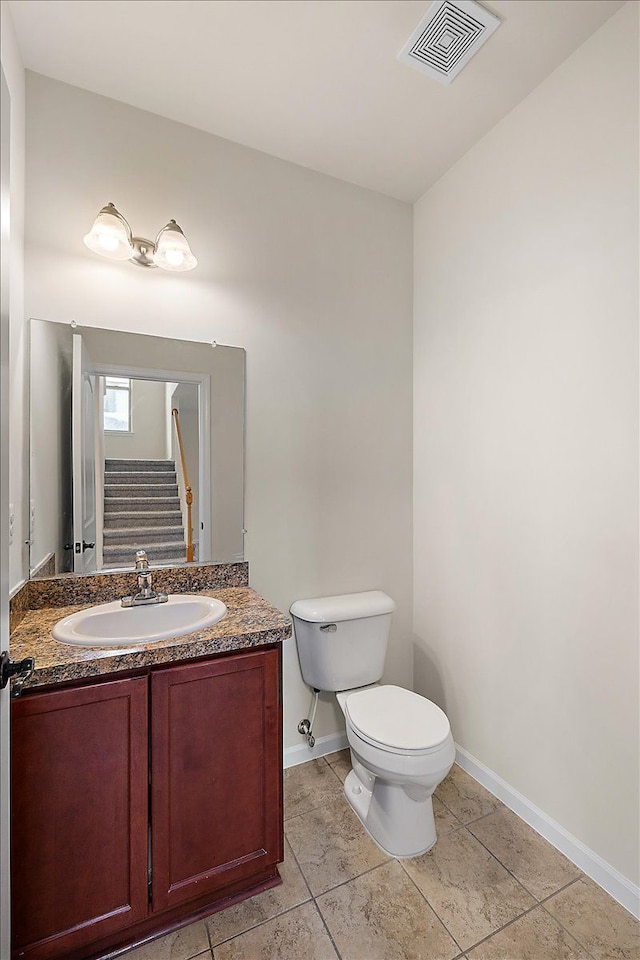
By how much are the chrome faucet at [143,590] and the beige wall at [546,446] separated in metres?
1.28

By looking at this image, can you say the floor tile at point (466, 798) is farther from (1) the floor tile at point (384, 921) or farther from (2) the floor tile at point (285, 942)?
(2) the floor tile at point (285, 942)

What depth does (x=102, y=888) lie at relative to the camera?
1.22m

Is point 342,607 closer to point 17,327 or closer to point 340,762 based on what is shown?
point 340,762

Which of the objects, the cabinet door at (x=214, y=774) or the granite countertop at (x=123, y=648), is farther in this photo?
the cabinet door at (x=214, y=774)

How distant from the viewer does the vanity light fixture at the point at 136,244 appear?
158 cm

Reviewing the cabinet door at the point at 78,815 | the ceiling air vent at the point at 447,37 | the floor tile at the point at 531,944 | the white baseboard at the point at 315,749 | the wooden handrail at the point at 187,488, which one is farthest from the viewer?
the white baseboard at the point at 315,749

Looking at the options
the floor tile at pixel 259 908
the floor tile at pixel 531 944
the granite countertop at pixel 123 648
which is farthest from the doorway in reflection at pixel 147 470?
the floor tile at pixel 531 944

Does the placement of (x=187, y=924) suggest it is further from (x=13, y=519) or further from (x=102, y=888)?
(x=13, y=519)

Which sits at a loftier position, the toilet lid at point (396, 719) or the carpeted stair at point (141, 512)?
the carpeted stair at point (141, 512)

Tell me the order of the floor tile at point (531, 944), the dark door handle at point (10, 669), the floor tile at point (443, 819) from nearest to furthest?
the dark door handle at point (10, 669)
the floor tile at point (531, 944)
the floor tile at point (443, 819)

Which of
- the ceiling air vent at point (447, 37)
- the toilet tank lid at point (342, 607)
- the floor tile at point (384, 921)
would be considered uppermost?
the ceiling air vent at point (447, 37)

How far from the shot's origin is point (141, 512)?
5.85ft

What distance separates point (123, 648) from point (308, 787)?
1.20 metres

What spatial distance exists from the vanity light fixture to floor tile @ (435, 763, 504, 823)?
2333 millimetres
